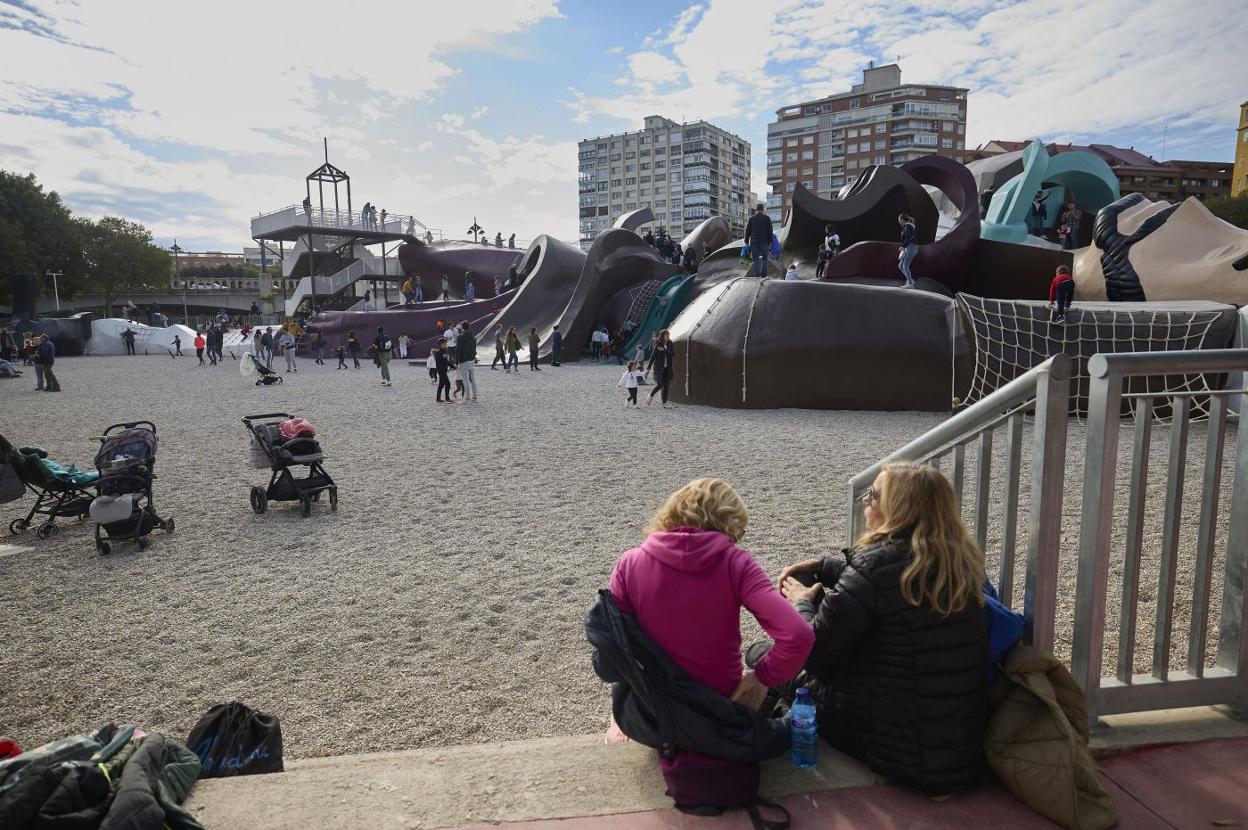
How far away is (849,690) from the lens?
8.27 ft

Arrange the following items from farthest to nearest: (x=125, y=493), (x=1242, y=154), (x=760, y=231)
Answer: (x=1242, y=154)
(x=760, y=231)
(x=125, y=493)

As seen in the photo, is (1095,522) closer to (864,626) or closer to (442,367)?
(864,626)

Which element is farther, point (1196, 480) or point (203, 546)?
point (1196, 480)

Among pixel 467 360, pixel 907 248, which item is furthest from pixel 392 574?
pixel 907 248

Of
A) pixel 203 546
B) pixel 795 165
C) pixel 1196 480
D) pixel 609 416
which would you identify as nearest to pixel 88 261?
pixel 609 416

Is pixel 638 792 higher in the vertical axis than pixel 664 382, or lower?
lower

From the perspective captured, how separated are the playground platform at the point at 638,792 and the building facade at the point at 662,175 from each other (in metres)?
119

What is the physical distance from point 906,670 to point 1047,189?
1326 inches

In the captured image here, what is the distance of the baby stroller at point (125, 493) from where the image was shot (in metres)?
5.90

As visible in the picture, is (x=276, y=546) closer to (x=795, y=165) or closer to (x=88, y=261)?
(x=88, y=261)

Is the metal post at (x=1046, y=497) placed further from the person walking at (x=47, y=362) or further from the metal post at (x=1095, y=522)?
the person walking at (x=47, y=362)

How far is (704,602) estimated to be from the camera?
2.46 metres

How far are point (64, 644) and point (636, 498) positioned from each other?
445 cm

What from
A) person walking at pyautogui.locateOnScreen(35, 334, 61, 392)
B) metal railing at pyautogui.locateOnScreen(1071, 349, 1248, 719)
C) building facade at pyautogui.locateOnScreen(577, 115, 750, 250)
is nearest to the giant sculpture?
metal railing at pyautogui.locateOnScreen(1071, 349, 1248, 719)
